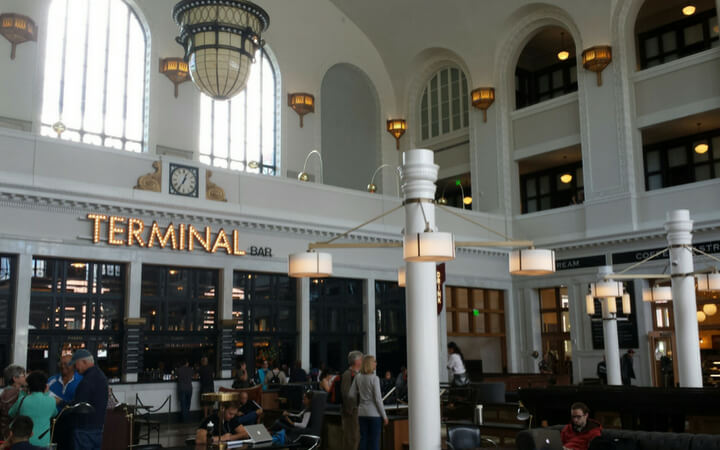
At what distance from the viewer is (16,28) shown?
1502 cm

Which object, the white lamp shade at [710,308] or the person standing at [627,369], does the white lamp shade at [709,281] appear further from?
the white lamp shade at [710,308]

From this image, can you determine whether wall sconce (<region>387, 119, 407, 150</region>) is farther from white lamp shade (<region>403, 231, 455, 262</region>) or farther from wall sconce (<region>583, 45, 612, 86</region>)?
white lamp shade (<region>403, 231, 455, 262</region>)

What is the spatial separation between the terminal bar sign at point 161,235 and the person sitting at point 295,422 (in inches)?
251

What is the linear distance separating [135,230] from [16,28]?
199 inches

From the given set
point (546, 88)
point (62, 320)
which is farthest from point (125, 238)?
point (546, 88)

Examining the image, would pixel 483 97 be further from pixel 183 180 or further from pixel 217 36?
pixel 217 36

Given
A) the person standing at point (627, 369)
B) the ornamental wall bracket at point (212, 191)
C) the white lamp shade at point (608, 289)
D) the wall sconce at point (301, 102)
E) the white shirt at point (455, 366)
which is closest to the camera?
the white lamp shade at point (608, 289)

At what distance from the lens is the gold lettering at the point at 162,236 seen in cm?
1403

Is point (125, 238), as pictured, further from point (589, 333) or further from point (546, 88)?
point (546, 88)

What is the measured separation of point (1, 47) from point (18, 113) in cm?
138

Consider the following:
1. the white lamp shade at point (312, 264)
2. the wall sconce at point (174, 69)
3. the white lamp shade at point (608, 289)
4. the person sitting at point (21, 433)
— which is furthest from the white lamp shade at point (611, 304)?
the wall sconce at point (174, 69)

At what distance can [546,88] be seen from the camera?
2227 centimetres

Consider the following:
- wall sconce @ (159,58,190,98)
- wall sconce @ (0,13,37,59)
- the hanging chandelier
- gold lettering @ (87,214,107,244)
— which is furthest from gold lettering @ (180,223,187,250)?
wall sconce @ (0,13,37,59)

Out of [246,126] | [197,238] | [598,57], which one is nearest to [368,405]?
[197,238]
